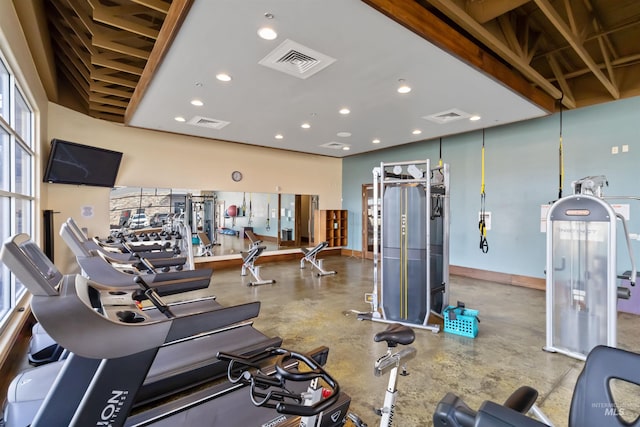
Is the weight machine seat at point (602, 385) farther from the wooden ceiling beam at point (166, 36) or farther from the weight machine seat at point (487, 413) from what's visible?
the wooden ceiling beam at point (166, 36)

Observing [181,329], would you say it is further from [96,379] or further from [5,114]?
[5,114]

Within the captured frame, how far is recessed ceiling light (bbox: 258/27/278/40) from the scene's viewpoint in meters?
2.77

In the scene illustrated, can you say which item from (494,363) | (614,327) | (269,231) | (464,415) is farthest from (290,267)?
(464,415)

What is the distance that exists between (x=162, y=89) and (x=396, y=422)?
4698 mm

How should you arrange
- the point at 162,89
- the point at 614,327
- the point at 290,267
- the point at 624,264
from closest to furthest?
the point at 614,327 → the point at 162,89 → the point at 624,264 → the point at 290,267

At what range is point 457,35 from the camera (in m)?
3.14

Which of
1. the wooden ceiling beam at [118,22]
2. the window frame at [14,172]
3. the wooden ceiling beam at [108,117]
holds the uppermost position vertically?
the wooden ceiling beam at [118,22]

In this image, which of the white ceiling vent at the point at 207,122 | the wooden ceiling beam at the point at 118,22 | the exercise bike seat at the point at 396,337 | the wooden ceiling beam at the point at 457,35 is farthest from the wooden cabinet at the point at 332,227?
the exercise bike seat at the point at 396,337

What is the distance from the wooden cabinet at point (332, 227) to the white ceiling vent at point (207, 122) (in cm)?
434

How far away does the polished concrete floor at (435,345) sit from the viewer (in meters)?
2.48

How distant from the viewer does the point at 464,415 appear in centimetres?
114

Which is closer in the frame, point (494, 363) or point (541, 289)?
point (494, 363)

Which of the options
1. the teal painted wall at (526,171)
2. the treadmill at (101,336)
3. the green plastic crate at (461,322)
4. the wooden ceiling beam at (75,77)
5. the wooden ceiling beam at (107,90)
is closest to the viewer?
the treadmill at (101,336)

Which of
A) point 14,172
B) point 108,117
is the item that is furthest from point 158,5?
point 108,117
